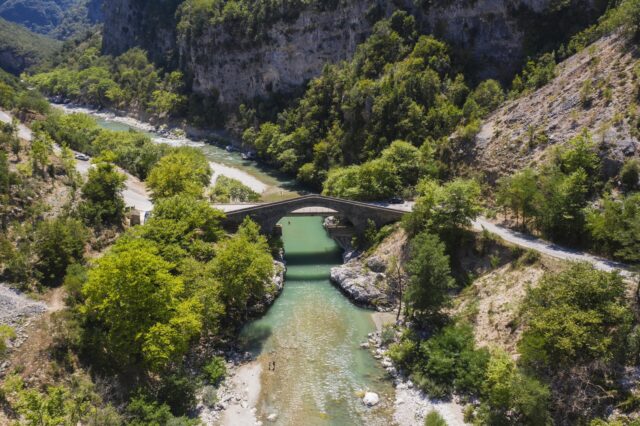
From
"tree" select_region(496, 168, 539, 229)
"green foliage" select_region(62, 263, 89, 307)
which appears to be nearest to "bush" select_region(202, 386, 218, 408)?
"green foliage" select_region(62, 263, 89, 307)

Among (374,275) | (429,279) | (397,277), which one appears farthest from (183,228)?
(429,279)

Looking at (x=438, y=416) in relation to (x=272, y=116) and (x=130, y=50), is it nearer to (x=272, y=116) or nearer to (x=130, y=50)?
(x=272, y=116)

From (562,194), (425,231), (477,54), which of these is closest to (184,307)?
(425,231)

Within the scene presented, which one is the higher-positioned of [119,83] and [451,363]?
[119,83]

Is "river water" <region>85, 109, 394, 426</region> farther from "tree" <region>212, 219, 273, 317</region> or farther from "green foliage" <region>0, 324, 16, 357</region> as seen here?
"green foliage" <region>0, 324, 16, 357</region>

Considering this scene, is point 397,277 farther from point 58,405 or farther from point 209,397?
point 58,405

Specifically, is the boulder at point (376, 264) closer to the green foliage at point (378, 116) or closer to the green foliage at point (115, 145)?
the green foliage at point (378, 116)

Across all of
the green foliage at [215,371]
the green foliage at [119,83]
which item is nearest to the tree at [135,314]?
the green foliage at [215,371]
